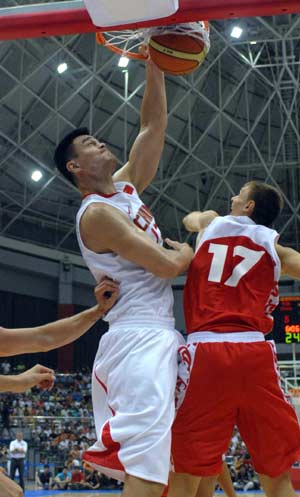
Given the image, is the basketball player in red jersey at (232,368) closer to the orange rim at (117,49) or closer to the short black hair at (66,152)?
the short black hair at (66,152)

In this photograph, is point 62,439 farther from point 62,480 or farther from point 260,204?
point 260,204

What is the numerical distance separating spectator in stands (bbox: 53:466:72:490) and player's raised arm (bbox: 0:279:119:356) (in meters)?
13.3

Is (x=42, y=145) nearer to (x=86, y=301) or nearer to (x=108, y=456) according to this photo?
(x=86, y=301)

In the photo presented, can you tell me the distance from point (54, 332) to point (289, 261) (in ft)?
4.68

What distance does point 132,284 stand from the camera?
12.3ft

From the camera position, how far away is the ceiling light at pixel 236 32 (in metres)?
23.3

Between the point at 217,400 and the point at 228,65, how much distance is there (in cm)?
2396

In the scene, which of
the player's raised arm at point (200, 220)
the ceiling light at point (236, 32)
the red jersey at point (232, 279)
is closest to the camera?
the red jersey at point (232, 279)

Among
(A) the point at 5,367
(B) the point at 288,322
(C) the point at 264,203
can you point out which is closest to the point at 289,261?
(C) the point at 264,203

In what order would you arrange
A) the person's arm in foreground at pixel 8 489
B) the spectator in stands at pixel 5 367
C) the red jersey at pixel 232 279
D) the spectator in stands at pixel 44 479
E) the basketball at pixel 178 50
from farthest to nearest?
the spectator in stands at pixel 5 367 < the spectator in stands at pixel 44 479 < the basketball at pixel 178 50 < the red jersey at pixel 232 279 < the person's arm in foreground at pixel 8 489

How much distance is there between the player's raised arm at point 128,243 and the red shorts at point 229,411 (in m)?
0.47

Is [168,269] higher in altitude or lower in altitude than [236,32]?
lower

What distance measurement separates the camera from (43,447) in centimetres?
1784

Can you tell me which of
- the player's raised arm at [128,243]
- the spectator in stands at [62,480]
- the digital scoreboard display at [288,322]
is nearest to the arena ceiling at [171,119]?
the digital scoreboard display at [288,322]
